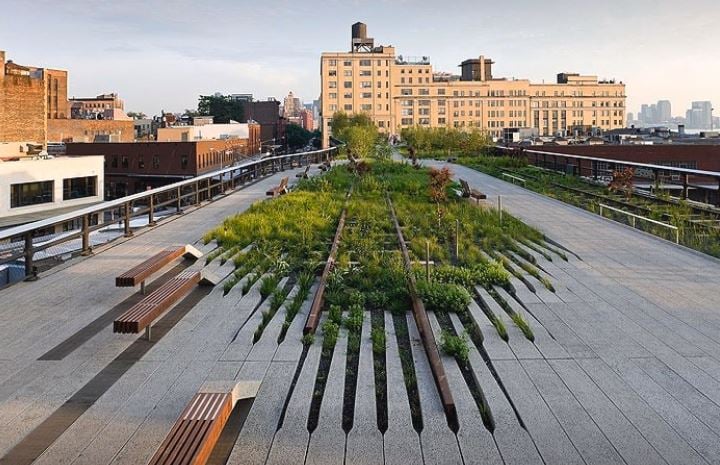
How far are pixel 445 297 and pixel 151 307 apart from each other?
10.6 ft

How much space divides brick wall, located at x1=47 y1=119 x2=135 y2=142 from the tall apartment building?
39.6 m

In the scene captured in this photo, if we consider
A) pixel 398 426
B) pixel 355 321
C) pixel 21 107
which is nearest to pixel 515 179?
pixel 355 321

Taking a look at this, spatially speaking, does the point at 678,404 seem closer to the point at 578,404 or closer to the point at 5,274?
the point at 578,404

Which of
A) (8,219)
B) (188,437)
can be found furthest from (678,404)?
(8,219)

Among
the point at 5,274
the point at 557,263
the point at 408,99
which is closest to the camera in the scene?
the point at 557,263

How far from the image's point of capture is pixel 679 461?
3.38m

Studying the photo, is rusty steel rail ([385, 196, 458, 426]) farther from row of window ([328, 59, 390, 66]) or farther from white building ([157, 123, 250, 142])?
row of window ([328, 59, 390, 66])

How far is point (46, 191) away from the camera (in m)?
37.3

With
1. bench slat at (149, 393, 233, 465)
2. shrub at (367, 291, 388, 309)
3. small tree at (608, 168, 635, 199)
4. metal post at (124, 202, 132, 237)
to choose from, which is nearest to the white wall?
metal post at (124, 202, 132, 237)

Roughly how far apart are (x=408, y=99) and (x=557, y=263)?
11789 cm

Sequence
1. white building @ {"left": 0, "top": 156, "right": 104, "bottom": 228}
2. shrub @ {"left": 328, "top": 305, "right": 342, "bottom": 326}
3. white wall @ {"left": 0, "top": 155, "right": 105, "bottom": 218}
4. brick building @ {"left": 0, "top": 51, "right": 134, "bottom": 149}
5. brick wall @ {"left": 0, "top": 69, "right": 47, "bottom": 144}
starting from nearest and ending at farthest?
shrub @ {"left": 328, "top": 305, "right": 342, "bottom": 326} → white wall @ {"left": 0, "top": 155, "right": 105, "bottom": 218} → white building @ {"left": 0, "top": 156, "right": 104, "bottom": 228} → brick building @ {"left": 0, "top": 51, "right": 134, "bottom": 149} → brick wall @ {"left": 0, "top": 69, "right": 47, "bottom": 144}

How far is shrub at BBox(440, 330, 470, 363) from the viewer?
4.96 m

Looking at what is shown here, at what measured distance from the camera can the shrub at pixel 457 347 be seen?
4.96 m

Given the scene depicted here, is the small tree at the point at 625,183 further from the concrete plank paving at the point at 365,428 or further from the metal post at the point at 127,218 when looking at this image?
the concrete plank paving at the point at 365,428
